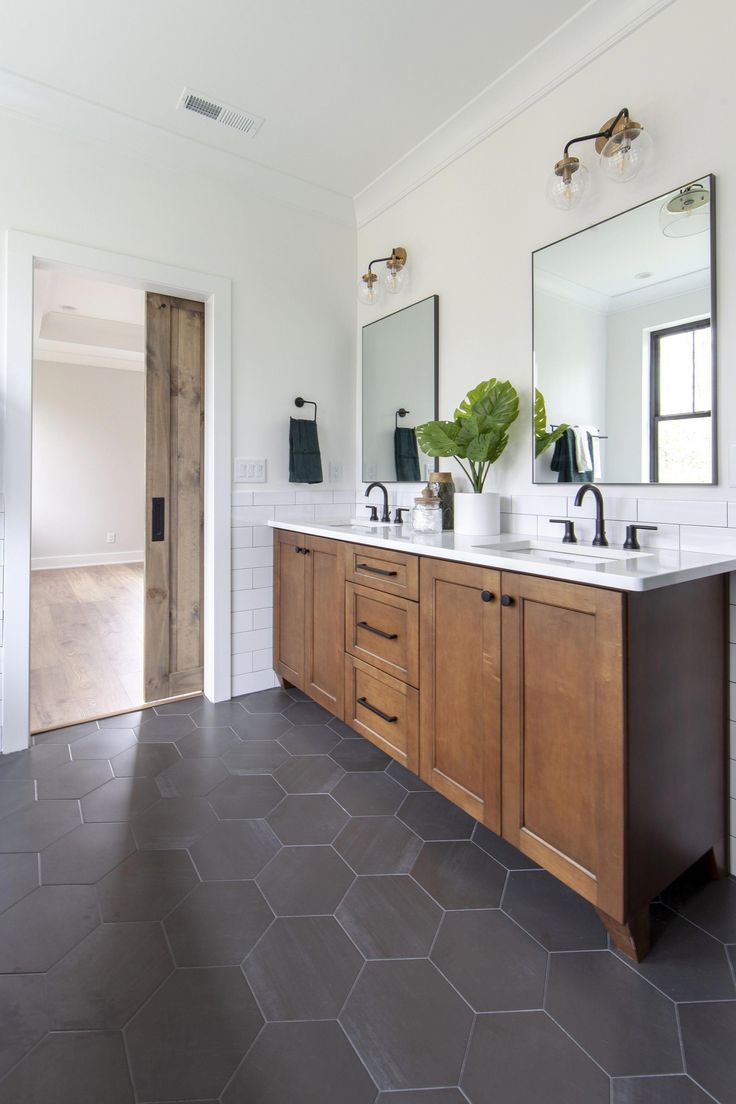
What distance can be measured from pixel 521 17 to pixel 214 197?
62.6 inches

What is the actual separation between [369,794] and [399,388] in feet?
6.65

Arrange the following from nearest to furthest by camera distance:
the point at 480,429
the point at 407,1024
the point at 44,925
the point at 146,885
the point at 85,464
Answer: the point at 407,1024 → the point at 44,925 → the point at 146,885 → the point at 480,429 → the point at 85,464

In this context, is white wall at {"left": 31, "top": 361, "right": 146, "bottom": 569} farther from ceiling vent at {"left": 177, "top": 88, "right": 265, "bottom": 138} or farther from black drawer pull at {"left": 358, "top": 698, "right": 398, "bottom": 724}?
black drawer pull at {"left": 358, "top": 698, "right": 398, "bottom": 724}

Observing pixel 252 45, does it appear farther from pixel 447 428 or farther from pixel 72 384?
pixel 72 384

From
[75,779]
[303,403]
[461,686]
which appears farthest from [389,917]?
[303,403]

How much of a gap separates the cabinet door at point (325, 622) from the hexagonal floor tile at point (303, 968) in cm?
109

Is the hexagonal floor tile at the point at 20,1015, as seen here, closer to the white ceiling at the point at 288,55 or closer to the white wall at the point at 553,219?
the white wall at the point at 553,219

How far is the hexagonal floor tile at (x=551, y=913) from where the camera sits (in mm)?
1443

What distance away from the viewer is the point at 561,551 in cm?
204

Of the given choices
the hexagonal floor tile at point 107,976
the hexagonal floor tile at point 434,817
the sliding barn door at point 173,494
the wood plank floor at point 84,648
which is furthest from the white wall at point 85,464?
the hexagonal floor tile at point 107,976

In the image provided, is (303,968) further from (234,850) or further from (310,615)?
(310,615)

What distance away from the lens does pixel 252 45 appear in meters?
2.16

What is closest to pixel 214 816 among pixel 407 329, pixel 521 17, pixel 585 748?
pixel 585 748

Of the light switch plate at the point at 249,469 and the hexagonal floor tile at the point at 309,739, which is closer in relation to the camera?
the hexagonal floor tile at the point at 309,739
